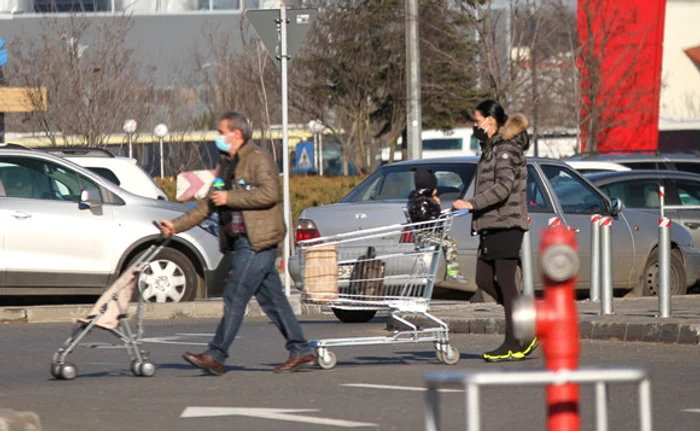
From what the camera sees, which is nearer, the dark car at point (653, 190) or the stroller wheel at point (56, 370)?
the stroller wheel at point (56, 370)

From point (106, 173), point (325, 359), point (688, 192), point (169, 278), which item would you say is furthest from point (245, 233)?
point (688, 192)

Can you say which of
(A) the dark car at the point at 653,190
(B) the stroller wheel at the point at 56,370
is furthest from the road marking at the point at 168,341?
(A) the dark car at the point at 653,190

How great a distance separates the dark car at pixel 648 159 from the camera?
24.2 meters

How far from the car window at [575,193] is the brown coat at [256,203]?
6486 millimetres

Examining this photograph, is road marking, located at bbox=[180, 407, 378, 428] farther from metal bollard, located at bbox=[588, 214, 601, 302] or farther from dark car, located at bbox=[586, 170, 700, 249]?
dark car, located at bbox=[586, 170, 700, 249]

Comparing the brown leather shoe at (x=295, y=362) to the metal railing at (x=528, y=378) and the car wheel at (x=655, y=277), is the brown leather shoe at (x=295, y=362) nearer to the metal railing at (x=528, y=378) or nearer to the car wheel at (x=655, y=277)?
the metal railing at (x=528, y=378)

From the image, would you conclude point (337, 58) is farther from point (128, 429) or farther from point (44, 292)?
point (128, 429)

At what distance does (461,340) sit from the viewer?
12.6 metres

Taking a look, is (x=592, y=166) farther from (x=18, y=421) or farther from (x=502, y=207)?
(x=18, y=421)

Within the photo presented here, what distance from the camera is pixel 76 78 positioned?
28453 millimetres

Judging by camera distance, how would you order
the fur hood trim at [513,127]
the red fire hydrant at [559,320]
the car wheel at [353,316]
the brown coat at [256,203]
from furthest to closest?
the car wheel at [353,316]
the fur hood trim at [513,127]
the brown coat at [256,203]
the red fire hydrant at [559,320]

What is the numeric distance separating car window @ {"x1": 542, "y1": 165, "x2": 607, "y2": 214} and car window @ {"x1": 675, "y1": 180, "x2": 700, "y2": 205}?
4.76 m

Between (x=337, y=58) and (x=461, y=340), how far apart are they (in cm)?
2316

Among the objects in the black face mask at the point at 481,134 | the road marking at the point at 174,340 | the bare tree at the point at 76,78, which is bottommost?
the road marking at the point at 174,340
